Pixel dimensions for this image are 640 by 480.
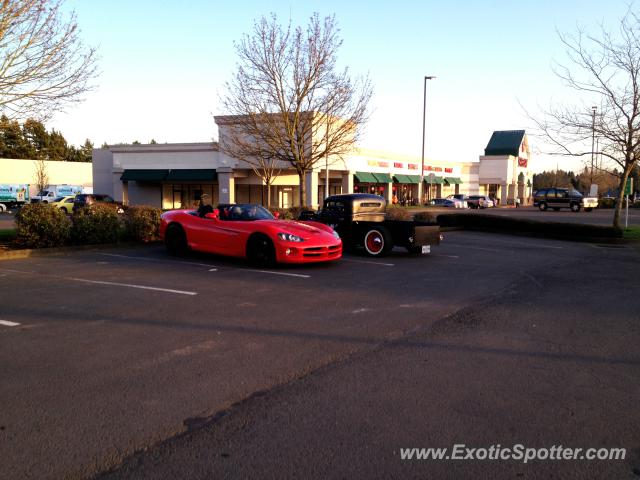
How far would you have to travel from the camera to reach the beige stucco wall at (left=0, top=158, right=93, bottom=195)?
49500mm

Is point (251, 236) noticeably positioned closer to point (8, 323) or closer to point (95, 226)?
point (8, 323)

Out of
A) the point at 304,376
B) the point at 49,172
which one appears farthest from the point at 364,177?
the point at 304,376

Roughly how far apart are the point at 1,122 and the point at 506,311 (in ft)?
39.7

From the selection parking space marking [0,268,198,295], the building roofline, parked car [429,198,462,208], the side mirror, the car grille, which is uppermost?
the building roofline

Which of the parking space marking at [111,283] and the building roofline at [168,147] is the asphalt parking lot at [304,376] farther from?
the building roofline at [168,147]

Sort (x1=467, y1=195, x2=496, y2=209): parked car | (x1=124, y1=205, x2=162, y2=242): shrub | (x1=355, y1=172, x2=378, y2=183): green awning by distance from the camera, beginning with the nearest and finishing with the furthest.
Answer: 1. (x1=124, y1=205, x2=162, y2=242): shrub
2. (x1=355, y1=172, x2=378, y2=183): green awning
3. (x1=467, y1=195, x2=496, y2=209): parked car

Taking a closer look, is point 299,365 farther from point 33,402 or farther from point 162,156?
point 162,156

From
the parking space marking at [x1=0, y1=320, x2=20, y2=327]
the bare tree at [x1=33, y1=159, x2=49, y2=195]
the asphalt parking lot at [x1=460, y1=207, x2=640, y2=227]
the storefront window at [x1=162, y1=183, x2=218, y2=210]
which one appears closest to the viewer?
the parking space marking at [x1=0, y1=320, x2=20, y2=327]

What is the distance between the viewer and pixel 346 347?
18.0 feet

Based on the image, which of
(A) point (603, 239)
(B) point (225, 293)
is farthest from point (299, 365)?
(A) point (603, 239)

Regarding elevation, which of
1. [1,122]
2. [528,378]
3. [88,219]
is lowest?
[528,378]

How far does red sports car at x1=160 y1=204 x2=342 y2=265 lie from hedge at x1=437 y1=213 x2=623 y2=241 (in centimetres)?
1202

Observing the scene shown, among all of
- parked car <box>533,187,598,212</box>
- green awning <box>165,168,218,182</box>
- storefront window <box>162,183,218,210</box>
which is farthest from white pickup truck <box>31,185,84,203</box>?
parked car <box>533,187,598,212</box>

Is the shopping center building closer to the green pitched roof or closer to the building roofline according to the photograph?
the building roofline
